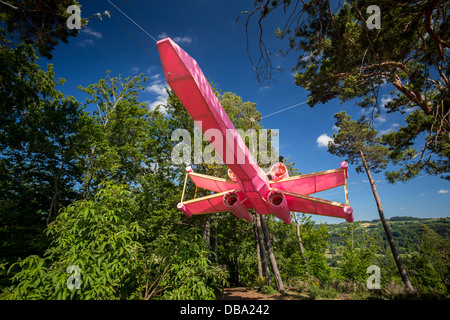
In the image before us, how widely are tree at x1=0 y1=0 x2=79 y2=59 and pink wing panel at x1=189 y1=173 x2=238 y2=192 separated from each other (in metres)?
5.84

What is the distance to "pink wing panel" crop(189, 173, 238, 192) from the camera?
4652mm

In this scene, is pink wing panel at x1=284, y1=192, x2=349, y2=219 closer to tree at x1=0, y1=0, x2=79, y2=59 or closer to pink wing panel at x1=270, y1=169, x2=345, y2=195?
pink wing panel at x1=270, y1=169, x2=345, y2=195

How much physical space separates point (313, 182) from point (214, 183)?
231 cm

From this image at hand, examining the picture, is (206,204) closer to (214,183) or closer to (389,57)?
(214,183)

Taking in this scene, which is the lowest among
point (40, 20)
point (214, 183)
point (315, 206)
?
point (315, 206)

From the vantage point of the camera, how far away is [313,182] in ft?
12.8

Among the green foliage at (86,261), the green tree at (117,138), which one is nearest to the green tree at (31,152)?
the green tree at (117,138)

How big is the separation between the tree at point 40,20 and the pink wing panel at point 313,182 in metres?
7.49

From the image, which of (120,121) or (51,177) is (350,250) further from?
(51,177)

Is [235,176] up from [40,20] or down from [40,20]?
down

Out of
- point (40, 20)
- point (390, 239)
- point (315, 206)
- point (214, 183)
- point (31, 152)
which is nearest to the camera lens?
point (315, 206)

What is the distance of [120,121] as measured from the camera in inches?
554

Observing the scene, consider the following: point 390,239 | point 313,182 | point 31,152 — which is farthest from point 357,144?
point 31,152
